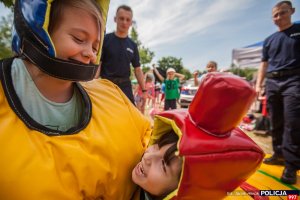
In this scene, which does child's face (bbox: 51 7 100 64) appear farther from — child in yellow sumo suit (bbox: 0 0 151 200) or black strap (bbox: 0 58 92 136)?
black strap (bbox: 0 58 92 136)

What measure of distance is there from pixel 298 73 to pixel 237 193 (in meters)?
1.62

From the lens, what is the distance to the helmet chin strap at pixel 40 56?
0.86 meters

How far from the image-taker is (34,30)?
851mm

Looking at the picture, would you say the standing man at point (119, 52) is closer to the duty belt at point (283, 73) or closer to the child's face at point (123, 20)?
the child's face at point (123, 20)

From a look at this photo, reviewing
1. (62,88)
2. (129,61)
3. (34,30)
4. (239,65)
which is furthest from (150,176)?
(239,65)

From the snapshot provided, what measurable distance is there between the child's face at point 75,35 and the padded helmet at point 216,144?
0.47 metres

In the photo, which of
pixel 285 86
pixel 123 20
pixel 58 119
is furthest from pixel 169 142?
pixel 123 20

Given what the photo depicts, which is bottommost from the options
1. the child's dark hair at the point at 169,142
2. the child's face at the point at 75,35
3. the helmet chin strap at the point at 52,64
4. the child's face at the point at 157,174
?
the child's face at the point at 157,174

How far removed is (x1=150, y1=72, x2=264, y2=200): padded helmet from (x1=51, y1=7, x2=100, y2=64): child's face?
0.47 metres

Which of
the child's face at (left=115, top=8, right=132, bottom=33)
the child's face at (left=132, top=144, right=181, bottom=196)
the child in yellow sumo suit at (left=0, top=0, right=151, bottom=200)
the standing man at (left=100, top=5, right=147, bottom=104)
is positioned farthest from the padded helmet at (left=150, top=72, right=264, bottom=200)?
the child's face at (left=115, top=8, right=132, bottom=33)

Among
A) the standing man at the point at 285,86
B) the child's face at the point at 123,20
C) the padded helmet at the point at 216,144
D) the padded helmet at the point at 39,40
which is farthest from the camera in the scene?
the child's face at the point at 123,20

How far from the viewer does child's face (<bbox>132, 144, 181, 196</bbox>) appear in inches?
34.6

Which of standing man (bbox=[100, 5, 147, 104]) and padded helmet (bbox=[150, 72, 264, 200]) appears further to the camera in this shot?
standing man (bbox=[100, 5, 147, 104])

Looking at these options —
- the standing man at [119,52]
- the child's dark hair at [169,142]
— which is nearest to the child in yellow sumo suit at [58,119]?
the child's dark hair at [169,142]
